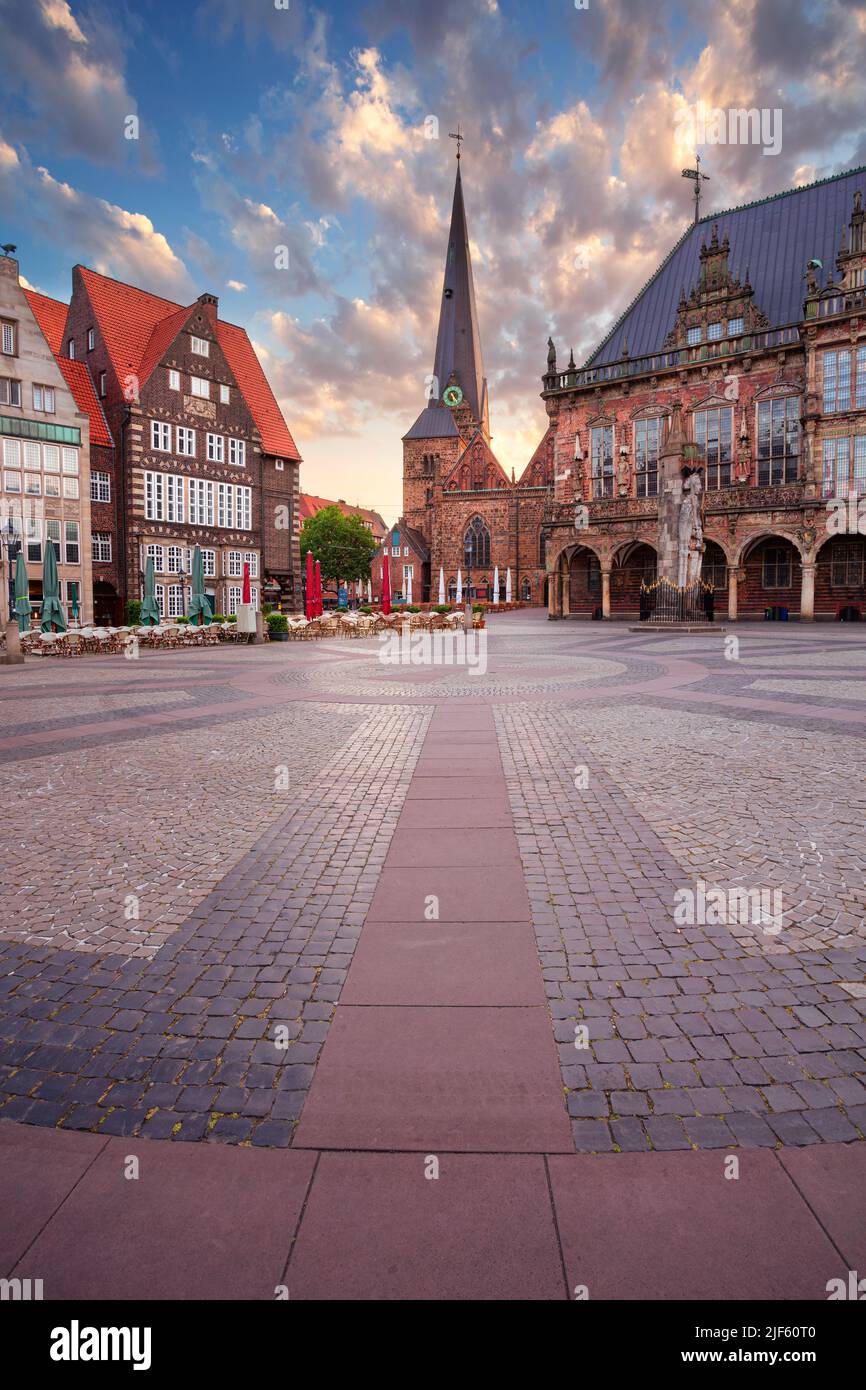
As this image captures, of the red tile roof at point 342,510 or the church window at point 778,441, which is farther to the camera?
the red tile roof at point 342,510

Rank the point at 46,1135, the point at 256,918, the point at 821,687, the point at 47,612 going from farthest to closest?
the point at 47,612 < the point at 821,687 < the point at 256,918 < the point at 46,1135

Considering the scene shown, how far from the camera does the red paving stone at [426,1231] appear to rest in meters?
1.88

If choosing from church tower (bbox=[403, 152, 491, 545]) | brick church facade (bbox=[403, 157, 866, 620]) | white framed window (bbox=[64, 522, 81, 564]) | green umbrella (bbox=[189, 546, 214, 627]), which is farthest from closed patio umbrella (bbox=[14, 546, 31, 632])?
church tower (bbox=[403, 152, 491, 545])

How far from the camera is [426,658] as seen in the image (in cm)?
1981

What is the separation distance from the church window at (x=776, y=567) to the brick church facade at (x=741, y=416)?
2.7 inches

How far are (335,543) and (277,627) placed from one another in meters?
49.9

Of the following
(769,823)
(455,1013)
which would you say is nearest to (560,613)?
(769,823)

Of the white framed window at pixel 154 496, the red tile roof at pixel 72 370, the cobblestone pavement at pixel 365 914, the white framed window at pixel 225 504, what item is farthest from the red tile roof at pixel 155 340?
the cobblestone pavement at pixel 365 914

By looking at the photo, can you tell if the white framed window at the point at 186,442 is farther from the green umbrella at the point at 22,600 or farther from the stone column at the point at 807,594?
the stone column at the point at 807,594

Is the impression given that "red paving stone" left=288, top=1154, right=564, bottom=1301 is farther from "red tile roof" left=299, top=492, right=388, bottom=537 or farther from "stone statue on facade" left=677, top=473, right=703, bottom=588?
"red tile roof" left=299, top=492, right=388, bottom=537

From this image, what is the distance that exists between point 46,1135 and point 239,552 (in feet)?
140


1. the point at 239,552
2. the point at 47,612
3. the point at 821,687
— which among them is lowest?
the point at 821,687

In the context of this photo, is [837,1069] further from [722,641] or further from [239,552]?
[239,552]

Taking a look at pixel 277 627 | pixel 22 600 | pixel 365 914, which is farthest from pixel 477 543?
pixel 365 914
